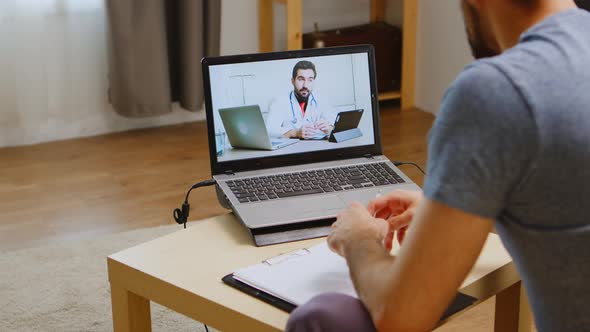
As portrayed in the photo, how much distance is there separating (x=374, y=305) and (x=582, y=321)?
24cm

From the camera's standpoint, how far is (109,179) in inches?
123

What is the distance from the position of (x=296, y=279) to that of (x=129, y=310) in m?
0.30

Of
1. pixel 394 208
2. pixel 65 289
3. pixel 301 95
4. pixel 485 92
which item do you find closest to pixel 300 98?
pixel 301 95

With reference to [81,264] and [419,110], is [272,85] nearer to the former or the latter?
[81,264]

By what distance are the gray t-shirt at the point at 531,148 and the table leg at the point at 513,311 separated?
531 millimetres

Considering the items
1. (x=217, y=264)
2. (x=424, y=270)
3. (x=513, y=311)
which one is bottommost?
(x=513, y=311)

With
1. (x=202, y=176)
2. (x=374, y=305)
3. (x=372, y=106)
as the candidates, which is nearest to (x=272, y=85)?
(x=372, y=106)

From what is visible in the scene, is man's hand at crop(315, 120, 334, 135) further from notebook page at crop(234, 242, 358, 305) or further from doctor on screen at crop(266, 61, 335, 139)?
notebook page at crop(234, 242, 358, 305)

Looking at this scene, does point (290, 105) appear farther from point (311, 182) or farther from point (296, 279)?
point (296, 279)

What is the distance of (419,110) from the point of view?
406 cm

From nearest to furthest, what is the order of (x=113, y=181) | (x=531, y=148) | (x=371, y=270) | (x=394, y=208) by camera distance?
(x=531, y=148), (x=371, y=270), (x=394, y=208), (x=113, y=181)

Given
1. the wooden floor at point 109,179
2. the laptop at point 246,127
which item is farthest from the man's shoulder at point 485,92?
the wooden floor at point 109,179

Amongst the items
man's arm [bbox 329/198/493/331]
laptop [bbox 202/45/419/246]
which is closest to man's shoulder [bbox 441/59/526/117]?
man's arm [bbox 329/198/493/331]

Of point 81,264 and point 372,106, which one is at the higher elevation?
point 372,106
